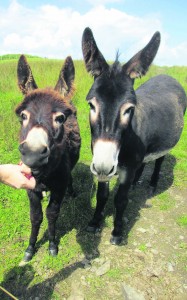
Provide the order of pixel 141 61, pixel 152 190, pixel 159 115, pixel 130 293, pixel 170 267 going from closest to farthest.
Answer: pixel 141 61 → pixel 130 293 → pixel 170 267 → pixel 159 115 → pixel 152 190

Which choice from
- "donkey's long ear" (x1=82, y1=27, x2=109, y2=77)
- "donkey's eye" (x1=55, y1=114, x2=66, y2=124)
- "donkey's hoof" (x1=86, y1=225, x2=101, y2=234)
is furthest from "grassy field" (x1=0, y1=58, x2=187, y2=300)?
Result: "donkey's long ear" (x1=82, y1=27, x2=109, y2=77)

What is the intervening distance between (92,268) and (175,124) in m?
3.17

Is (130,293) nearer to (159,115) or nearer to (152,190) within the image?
(152,190)

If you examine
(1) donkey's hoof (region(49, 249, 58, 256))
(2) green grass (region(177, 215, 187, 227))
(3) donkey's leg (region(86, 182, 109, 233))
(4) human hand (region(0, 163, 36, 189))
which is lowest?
(1) donkey's hoof (region(49, 249, 58, 256))

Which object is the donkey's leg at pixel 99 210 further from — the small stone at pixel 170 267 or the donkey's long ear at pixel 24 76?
the donkey's long ear at pixel 24 76

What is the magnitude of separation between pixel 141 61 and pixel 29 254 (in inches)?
116

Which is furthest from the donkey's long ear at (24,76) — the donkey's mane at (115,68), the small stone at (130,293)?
the small stone at (130,293)

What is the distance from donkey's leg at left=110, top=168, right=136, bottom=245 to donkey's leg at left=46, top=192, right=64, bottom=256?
923 mm

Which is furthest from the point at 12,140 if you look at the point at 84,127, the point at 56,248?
the point at 56,248

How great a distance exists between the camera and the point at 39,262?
388 cm

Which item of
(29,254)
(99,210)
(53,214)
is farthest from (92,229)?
(29,254)

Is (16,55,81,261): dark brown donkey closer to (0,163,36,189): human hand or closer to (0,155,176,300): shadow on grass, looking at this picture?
(0,163,36,189): human hand

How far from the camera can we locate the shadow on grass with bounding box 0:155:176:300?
3504 millimetres

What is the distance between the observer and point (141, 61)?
10.9 feet
